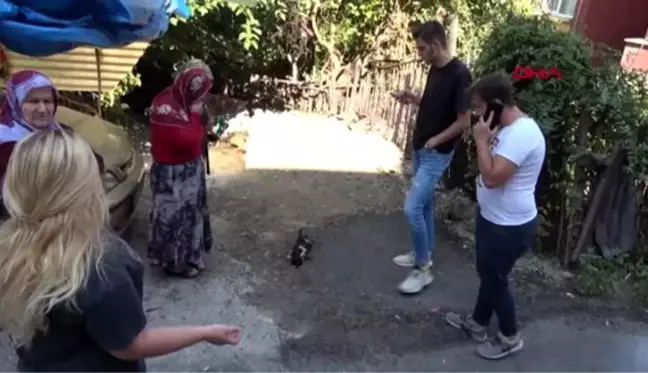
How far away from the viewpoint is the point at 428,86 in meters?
4.47

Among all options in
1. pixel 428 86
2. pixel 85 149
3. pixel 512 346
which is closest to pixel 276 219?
pixel 428 86

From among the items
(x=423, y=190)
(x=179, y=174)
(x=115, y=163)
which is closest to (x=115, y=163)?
(x=115, y=163)

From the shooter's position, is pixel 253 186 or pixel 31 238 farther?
pixel 253 186

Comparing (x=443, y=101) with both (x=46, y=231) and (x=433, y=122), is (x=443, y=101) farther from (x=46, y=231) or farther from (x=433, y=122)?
(x=46, y=231)

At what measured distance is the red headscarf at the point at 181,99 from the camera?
436 cm

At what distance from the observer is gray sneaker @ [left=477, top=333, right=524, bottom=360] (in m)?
3.96

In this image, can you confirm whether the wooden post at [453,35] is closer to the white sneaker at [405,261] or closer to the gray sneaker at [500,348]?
the white sneaker at [405,261]

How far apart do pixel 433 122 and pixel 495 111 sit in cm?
90

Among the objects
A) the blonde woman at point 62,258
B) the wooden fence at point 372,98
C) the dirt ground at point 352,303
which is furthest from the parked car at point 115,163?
the wooden fence at point 372,98

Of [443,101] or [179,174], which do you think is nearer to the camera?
[443,101]

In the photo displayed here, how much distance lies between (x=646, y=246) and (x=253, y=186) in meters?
3.40

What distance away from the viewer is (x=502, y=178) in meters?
3.48

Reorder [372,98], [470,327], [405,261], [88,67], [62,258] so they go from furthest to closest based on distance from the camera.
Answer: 1. [372,98]
2. [88,67]
3. [405,261]
4. [470,327]
5. [62,258]

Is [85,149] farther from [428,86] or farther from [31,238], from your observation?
[428,86]
